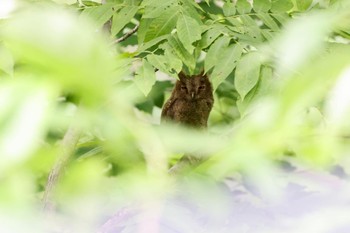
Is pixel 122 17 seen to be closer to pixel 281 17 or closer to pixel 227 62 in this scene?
pixel 227 62

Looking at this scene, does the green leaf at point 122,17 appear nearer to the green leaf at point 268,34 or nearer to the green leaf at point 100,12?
the green leaf at point 100,12

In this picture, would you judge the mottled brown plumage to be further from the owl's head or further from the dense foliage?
the dense foliage

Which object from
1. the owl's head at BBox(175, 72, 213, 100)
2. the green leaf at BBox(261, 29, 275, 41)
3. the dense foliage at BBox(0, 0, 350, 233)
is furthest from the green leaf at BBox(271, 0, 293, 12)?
the dense foliage at BBox(0, 0, 350, 233)

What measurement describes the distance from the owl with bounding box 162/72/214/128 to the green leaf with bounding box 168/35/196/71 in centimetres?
43

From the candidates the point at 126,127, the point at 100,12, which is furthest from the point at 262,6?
the point at 126,127

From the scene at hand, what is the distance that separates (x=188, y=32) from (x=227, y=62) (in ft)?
0.34

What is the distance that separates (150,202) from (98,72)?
0.13 m

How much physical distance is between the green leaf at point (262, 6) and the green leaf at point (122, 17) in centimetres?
30

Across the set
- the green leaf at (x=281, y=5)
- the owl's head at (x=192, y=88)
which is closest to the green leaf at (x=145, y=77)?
the green leaf at (x=281, y=5)

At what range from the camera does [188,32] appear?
1.34 metres

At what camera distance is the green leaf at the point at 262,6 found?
1555 mm

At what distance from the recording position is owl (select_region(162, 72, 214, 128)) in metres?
1.90

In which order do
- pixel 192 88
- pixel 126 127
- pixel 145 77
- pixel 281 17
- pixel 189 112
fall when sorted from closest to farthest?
pixel 126 127 < pixel 145 77 < pixel 281 17 < pixel 189 112 < pixel 192 88

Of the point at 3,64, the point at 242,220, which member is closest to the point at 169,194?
the point at 242,220
